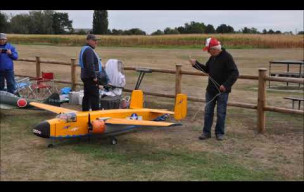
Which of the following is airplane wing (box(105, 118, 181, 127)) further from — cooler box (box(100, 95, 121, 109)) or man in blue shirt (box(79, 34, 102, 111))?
cooler box (box(100, 95, 121, 109))

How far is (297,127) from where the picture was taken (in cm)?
786

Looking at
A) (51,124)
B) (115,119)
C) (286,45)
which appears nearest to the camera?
(51,124)

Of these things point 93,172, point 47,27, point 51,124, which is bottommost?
point 93,172

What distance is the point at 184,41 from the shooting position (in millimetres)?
47969

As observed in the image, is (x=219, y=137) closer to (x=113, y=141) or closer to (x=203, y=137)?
(x=203, y=137)

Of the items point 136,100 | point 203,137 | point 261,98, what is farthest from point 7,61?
point 261,98

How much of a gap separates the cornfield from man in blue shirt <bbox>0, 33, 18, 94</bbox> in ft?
Result: 118

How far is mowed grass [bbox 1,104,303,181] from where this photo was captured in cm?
495

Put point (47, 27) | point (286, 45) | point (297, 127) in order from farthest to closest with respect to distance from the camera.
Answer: point (47, 27), point (286, 45), point (297, 127)

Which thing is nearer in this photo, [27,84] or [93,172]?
[93,172]

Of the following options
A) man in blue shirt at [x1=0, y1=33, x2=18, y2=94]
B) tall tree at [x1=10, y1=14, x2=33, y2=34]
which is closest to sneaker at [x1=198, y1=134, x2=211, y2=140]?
man in blue shirt at [x1=0, y1=33, x2=18, y2=94]
